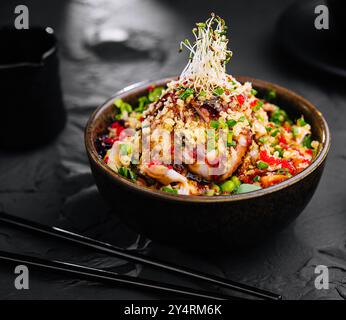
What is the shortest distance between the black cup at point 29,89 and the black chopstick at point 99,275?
3.08 feet

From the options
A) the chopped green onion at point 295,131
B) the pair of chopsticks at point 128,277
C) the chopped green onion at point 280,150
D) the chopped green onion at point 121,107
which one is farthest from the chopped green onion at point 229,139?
the chopped green onion at point 121,107

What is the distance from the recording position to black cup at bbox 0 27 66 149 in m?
2.76

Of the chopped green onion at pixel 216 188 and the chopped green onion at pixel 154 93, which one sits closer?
the chopped green onion at pixel 216 188

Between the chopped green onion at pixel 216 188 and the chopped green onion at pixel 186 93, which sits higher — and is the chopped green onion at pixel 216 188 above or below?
below

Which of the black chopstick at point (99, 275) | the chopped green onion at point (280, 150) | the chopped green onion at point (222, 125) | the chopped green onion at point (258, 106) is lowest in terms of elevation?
the black chopstick at point (99, 275)

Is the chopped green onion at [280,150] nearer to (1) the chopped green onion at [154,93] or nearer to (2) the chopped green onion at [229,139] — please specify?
(2) the chopped green onion at [229,139]

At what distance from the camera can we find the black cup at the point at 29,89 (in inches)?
109

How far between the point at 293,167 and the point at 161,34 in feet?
7.03

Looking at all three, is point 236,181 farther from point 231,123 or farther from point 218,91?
point 218,91

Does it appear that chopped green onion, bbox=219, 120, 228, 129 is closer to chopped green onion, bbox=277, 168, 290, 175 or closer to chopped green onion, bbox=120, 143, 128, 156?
chopped green onion, bbox=277, 168, 290, 175

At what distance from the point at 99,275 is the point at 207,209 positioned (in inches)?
19.3

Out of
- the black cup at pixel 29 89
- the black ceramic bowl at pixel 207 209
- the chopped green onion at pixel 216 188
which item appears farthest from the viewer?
the black cup at pixel 29 89
